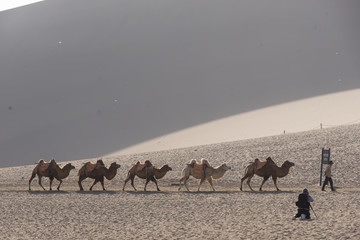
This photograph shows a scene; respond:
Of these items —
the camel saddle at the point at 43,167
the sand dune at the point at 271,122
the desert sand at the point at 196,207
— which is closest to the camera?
the desert sand at the point at 196,207

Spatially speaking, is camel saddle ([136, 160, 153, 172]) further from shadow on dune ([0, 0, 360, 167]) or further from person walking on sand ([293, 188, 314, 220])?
shadow on dune ([0, 0, 360, 167])

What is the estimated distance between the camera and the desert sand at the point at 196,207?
36.6 ft

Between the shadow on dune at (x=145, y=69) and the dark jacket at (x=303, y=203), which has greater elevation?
the shadow on dune at (x=145, y=69)

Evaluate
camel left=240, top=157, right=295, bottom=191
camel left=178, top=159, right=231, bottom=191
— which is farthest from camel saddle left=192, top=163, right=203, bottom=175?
camel left=240, top=157, right=295, bottom=191

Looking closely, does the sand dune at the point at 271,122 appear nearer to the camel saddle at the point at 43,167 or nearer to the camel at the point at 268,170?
the camel saddle at the point at 43,167

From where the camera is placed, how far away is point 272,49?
46.4m

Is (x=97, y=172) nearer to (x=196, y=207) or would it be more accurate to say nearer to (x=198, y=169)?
(x=198, y=169)

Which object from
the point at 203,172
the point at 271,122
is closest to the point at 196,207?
the point at 203,172

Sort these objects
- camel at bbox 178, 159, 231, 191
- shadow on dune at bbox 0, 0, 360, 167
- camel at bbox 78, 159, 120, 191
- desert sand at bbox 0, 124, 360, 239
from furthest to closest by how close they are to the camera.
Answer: shadow on dune at bbox 0, 0, 360, 167, camel at bbox 78, 159, 120, 191, camel at bbox 178, 159, 231, 191, desert sand at bbox 0, 124, 360, 239

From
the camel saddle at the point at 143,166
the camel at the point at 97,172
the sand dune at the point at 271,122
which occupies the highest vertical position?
the sand dune at the point at 271,122

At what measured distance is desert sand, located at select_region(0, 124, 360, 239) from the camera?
11.1m

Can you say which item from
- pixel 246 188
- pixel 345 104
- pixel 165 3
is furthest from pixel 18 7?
pixel 246 188

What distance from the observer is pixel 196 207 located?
46.6 feet

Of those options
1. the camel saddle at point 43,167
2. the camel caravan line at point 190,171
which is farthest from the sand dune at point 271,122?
the camel caravan line at point 190,171
